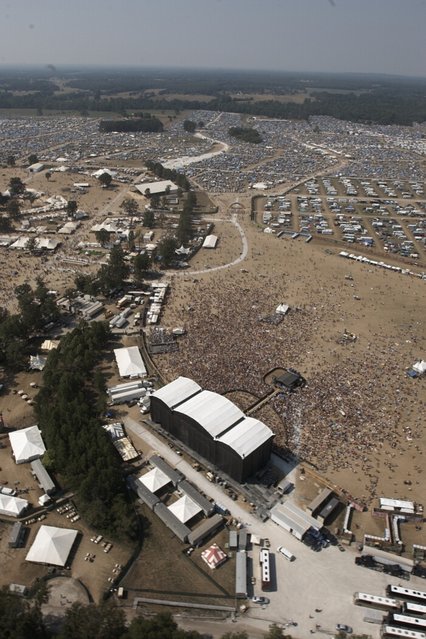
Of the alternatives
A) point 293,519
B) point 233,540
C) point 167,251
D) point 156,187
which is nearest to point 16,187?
point 156,187

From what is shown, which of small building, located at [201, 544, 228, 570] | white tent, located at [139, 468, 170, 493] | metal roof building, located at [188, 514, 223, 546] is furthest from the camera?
white tent, located at [139, 468, 170, 493]

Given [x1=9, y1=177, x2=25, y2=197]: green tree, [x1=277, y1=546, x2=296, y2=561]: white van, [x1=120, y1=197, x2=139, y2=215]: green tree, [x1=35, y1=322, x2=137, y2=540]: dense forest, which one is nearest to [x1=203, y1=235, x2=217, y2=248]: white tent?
[x1=120, y1=197, x2=139, y2=215]: green tree

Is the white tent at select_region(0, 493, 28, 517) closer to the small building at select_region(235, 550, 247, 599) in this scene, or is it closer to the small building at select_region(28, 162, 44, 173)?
the small building at select_region(235, 550, 247, 599)

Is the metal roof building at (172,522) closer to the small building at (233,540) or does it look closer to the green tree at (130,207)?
the small building at (233,540)

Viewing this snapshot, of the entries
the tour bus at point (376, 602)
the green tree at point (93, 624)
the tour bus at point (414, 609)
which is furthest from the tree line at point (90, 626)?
the tour bus at point (414, 609)

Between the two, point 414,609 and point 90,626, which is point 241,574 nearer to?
point 90,626
